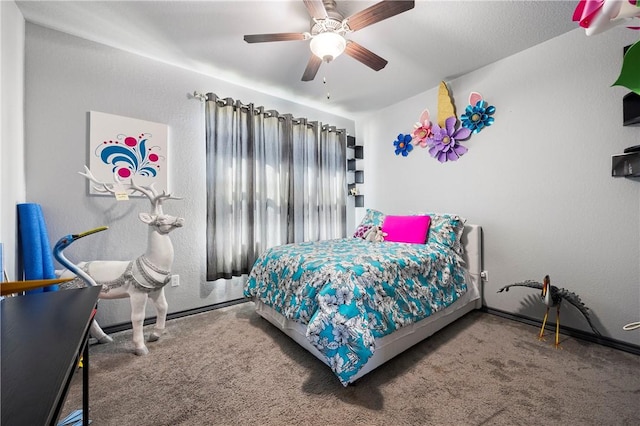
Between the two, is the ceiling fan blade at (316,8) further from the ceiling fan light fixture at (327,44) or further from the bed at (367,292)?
the bed at (367,292)

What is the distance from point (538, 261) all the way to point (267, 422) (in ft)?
8.72

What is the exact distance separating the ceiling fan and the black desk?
1.86 meters

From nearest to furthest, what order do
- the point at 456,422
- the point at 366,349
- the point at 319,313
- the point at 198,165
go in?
1. the point at 456,422
2. the point at 366,349
3. the point at 319,313
4. the point at 198,165

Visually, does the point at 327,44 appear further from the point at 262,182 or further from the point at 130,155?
the point at 130,155

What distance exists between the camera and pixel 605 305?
204cm

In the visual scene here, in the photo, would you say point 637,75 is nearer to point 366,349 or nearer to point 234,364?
point 366,349

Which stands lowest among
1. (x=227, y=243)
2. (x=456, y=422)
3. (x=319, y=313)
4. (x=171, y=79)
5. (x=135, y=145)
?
(x=456, y=422)

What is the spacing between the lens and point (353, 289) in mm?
1600

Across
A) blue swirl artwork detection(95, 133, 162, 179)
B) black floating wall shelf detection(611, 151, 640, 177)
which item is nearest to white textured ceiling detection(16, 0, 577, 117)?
blue swirl artwork detection(95, 133, 162, 179)

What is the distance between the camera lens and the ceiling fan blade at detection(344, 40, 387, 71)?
75.6 inches

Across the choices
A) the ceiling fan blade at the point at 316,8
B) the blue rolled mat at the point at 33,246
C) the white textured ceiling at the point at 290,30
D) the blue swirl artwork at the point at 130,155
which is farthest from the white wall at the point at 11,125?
the ceiling fan blade at the point at 316,8

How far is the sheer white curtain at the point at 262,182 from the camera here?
2818 millimetres

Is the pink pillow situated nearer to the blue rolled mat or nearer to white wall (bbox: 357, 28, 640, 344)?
white wall (bbox: 357, 28, 640, 344)

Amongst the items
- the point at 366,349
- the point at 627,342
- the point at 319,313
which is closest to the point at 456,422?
the point at 366,349
